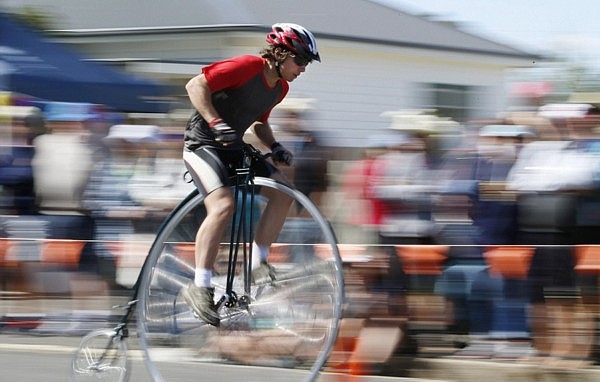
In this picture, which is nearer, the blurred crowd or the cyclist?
the cyclist

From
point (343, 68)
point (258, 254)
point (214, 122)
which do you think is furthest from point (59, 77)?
point (343, 68)

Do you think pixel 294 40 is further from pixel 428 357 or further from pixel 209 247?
pixel 428 357

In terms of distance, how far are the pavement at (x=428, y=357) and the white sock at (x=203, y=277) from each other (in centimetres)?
159

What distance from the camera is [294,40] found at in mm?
6102

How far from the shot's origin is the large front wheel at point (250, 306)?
20.2 ft

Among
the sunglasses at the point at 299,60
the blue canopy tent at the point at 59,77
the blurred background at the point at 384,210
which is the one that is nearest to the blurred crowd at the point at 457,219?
the blurred background at the point at 384,210

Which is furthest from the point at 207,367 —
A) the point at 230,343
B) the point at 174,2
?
the point at 174,2

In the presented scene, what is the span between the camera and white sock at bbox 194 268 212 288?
6184 millimetres

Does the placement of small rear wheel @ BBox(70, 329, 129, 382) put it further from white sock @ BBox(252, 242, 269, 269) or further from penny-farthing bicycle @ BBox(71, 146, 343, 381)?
white sock @ BBox(252, 242, 269, 269)

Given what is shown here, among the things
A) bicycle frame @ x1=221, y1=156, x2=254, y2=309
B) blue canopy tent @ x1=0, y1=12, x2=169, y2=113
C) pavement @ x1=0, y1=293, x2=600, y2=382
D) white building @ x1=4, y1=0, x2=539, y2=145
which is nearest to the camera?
bicycle frame @ x1=221, y1=156, x2=254, y2=309

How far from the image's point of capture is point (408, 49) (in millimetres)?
21453

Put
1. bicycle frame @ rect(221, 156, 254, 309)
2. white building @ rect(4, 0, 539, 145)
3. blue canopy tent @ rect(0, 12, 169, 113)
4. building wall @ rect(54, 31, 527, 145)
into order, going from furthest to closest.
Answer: white building @ rect(4, 0, 539, 145) → building wall @ rect(54, 31, 527, 145) → blue canopy tent @ rect(0, 12, 169, 113) → bicycle frame @ rect(221, 156, 254, 309)

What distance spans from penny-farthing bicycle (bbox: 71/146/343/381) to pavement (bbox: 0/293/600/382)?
1189mm

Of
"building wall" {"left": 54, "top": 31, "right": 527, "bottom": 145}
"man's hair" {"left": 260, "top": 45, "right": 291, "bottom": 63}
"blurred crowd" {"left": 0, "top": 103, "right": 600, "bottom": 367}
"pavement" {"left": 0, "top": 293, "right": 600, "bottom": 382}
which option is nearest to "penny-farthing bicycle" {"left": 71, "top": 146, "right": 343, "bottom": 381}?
"man's hair" {"left": 260, "top": 45, "right": 291, "bottom": 63}
